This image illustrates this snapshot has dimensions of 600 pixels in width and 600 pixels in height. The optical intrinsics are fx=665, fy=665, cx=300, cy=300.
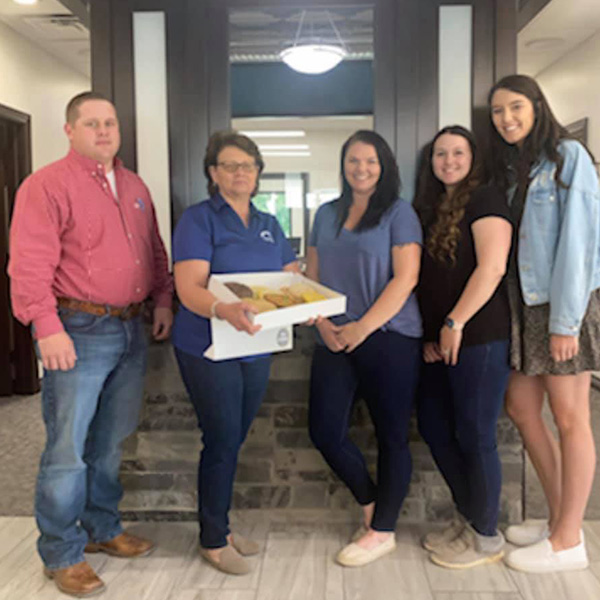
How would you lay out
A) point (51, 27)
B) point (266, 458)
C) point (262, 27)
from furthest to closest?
point (262, 27), point (51, 27), point (266, 458)

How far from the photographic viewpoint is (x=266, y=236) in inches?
84.9

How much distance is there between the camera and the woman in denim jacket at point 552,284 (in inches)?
79.3

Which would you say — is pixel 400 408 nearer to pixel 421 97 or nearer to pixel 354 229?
pixel 354 229

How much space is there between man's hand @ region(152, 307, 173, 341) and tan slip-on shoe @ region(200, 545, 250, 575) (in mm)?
767

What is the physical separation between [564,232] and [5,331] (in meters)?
3.98

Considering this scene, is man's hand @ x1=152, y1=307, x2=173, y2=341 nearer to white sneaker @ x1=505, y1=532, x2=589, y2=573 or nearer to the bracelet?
the bracelet

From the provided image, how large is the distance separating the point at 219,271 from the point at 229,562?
97 centimetres

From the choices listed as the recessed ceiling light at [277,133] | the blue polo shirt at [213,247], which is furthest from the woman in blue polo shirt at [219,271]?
the recessed ceiling light at [277,133]

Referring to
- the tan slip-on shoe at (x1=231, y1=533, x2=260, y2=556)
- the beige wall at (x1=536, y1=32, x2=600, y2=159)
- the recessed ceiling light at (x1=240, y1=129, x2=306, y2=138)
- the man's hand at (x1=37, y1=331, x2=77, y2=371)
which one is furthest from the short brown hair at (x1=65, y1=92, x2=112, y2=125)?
the recessed ceiling light at (x1=240, y1=129, x2=306, y2=138)

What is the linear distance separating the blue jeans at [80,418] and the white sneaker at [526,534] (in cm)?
144

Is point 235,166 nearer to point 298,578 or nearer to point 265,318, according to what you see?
point 265,318

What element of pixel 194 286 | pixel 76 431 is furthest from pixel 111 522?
pixel 194 286

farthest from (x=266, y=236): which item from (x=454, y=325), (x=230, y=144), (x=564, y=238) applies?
(x=564, y=238)

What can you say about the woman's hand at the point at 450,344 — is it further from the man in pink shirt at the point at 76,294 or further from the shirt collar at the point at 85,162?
the shirt collar at the point at 85,162
